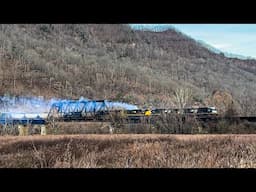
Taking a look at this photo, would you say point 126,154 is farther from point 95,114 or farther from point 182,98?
point 182,98

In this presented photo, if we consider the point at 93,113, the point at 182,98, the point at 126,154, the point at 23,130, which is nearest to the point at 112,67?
the point at 182,98

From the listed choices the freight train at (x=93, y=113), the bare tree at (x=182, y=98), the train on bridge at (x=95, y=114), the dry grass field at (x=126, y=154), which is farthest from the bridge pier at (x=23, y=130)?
the bare tree at (x=182, y=98)

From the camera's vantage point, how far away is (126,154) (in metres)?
12.3

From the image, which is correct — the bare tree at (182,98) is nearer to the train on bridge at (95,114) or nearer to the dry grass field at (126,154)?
the train on bridge at (95,114)

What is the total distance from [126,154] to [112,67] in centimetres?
6182

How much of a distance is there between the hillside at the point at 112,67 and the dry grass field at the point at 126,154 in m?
29.1

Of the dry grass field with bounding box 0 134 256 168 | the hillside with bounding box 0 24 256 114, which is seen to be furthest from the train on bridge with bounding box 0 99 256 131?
the dry grass field with bounding box 0 134 256 168

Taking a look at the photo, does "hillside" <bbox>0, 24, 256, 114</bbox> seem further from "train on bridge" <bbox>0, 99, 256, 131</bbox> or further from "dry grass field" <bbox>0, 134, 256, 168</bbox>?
"dry grass field" <bbox>0, 134, 256, 168</bbox>

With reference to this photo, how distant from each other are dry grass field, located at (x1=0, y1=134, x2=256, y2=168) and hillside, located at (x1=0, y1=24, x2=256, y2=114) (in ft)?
95.5

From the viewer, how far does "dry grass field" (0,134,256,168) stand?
8727mm

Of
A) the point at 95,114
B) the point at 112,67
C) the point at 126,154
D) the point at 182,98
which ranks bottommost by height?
the point at 126,154
